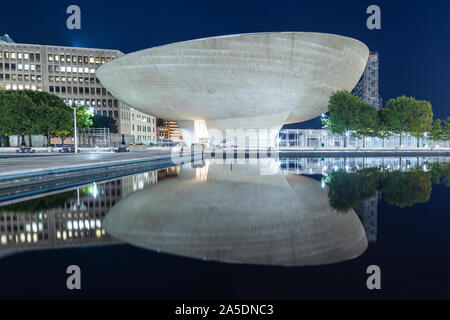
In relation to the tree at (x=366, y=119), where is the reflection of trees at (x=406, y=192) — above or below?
below

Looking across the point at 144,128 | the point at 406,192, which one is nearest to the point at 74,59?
the point at 144,128

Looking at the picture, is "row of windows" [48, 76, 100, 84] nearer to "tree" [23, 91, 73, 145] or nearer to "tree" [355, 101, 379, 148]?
"tree" [23, 91, 73, 145]

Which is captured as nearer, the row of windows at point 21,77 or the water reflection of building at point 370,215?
the water reflection of building at point 370,215

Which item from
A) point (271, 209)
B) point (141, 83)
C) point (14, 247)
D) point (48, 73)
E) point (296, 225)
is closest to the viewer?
point (14, 247)

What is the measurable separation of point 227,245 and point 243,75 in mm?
35517

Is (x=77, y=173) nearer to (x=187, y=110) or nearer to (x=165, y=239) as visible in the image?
(x=165, y=239)

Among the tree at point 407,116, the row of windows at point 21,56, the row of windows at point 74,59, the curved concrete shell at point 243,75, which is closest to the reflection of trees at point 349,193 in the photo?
the curved concrete shell at point 243,75

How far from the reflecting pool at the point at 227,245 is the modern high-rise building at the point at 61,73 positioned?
6674 cm

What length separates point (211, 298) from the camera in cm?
277

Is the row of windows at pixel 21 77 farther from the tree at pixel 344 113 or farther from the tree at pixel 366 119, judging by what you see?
the tree at pixel 366 119

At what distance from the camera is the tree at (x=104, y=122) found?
66700 mm

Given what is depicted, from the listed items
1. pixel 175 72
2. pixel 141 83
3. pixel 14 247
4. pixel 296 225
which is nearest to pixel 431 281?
pixel 296 225

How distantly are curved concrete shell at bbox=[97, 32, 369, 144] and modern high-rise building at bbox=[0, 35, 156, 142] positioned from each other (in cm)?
3060

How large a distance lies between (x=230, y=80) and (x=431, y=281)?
37.0 m
